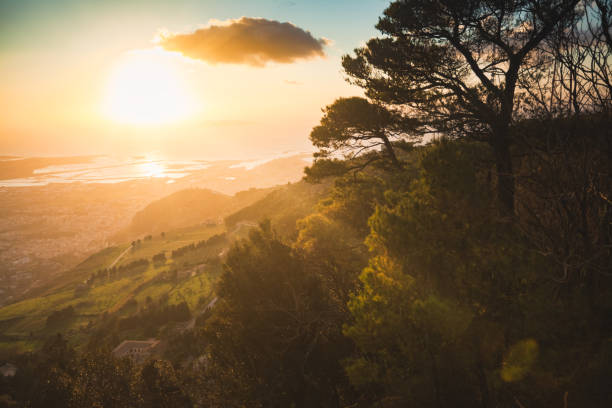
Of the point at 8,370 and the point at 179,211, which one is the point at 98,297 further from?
the point at 179,211

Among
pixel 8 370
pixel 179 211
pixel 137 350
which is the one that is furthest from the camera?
pixel 179 211

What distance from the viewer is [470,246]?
6.50 metres

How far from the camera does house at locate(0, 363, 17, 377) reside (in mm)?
38906

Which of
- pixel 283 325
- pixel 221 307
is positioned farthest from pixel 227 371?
pixel 283 325

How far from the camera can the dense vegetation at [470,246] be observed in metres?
5.46

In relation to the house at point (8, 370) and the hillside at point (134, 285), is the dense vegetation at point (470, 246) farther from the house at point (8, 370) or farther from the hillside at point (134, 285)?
the house at point (8, 370)

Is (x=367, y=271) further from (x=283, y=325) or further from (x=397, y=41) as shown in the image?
(x=397, y=41)

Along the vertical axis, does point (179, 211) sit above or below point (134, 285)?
above

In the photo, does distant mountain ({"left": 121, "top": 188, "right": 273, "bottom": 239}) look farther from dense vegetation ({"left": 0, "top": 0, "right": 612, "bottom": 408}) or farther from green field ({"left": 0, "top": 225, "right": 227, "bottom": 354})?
dense vegetation ({"left": 0, "top": 0, "right": 612, "bottom": 408})

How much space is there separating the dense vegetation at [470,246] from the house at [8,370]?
5177cm

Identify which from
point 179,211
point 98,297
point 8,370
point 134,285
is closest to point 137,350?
point 8,370

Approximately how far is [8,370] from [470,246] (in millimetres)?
66067

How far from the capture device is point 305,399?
32.9 feet

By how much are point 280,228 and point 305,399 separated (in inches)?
688
